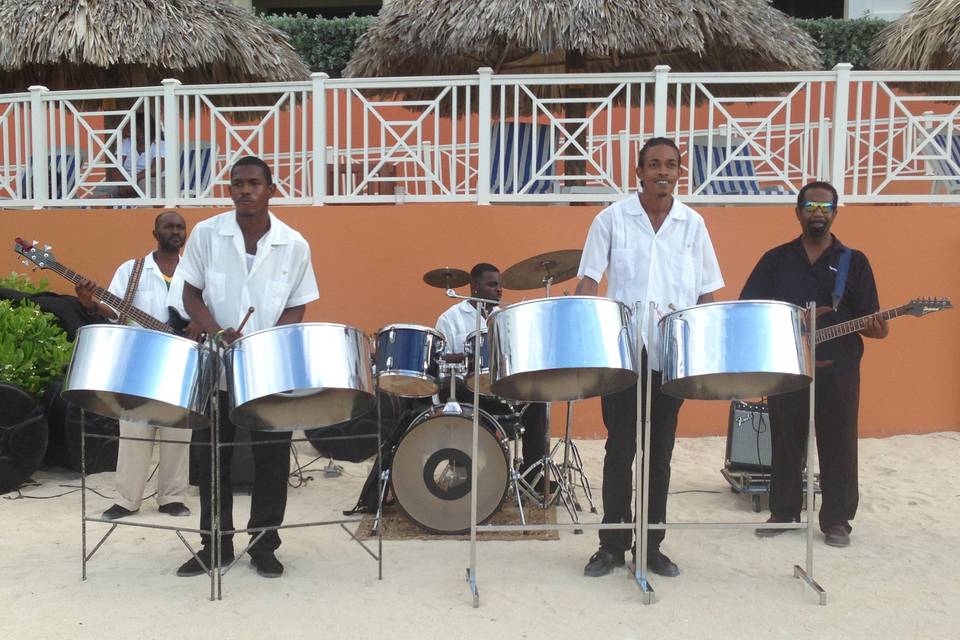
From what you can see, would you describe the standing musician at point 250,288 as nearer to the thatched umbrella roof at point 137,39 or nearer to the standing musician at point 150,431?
the standing musician at point 150,431

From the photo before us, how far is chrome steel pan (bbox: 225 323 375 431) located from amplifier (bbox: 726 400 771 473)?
2.07m

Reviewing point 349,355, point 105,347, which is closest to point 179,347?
point 105,347

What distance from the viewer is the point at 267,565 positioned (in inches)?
135

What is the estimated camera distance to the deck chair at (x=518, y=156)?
5.79 metres

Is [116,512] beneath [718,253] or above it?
beneath

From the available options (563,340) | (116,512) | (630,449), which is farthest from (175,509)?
(563,340)

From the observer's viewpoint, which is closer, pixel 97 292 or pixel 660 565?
pixel 660 565

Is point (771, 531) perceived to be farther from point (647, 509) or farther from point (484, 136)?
point (484, 136)

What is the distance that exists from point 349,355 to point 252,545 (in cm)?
81

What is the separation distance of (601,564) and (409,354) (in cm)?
118

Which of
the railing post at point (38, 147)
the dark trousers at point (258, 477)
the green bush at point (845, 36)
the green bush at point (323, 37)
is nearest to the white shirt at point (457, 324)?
the dark trousers at point (258, 477)

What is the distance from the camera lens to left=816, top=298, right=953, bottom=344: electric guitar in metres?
3.57

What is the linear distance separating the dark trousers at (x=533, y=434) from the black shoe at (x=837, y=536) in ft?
4.12

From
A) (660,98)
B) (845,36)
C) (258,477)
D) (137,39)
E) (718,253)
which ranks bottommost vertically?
(258,477)
